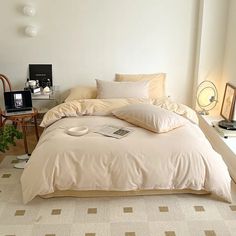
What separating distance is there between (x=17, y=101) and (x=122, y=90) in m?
1.19

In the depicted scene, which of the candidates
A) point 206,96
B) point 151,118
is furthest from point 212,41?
point 151,118

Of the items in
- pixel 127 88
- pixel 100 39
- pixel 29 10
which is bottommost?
pixel 127 88

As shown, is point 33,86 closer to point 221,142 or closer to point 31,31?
point 31,31

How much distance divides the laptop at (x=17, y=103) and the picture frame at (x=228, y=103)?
7.39ft

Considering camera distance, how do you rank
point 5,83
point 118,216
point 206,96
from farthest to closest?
point 5,83, point 206,96, point 118,216

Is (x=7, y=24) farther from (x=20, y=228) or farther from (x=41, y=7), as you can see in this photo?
(x=20, y=228)

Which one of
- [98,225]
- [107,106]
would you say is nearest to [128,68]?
[107,106]

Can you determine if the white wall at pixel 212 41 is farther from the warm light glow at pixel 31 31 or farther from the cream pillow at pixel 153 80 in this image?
the warm light glow at pixel 31 31

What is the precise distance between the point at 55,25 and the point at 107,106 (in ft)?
4.67

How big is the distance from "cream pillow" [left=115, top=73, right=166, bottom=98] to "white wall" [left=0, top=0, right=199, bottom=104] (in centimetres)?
22

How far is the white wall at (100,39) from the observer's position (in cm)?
395

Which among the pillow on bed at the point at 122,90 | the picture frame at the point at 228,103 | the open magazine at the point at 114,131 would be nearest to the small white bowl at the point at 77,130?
the open magazine at the point at 114,131

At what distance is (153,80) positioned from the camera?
155 inches

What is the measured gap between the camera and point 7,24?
3957mm
